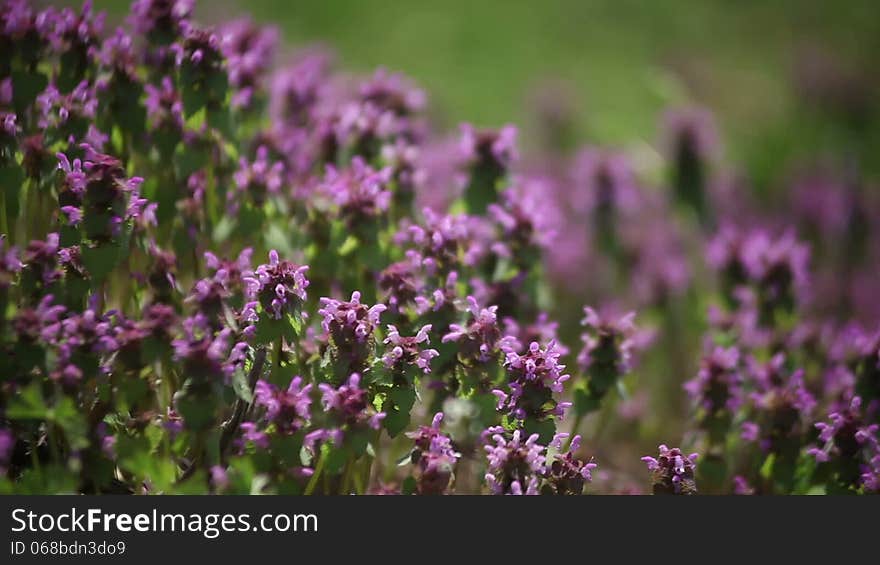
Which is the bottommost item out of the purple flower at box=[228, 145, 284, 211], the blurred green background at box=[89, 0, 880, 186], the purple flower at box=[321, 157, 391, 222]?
the purple flower at box=[321, 157, 391, 222]

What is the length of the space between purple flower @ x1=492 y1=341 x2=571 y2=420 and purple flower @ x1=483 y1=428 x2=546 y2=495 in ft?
0.22

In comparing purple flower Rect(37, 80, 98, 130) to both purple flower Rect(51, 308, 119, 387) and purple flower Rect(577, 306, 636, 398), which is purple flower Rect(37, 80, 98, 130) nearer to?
purple flower Rect(51, 308, 119, 387)

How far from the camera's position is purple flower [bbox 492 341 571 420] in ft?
6.05

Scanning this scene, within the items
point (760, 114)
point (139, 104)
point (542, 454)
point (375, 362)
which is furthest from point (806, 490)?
point (760, 114)

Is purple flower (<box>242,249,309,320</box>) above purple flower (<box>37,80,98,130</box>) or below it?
below

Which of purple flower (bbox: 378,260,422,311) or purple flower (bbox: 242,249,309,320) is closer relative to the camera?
purple flower (bbox: 242,249,309,320)

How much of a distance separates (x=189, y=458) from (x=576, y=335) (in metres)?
2.14

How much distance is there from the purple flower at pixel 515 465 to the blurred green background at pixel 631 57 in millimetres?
3950

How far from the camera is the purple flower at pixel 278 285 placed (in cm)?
180

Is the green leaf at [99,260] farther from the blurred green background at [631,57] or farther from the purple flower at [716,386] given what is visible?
the blurred green background at [631,57]

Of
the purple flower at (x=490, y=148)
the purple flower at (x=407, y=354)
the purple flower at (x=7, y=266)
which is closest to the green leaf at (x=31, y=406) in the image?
the purple flower at (x=7, y=266)

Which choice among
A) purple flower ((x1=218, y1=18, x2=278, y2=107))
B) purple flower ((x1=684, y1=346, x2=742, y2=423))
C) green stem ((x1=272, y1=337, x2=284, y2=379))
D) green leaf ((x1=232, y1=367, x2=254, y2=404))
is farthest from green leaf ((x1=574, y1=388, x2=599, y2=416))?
purple flower ((x1=218, y1=18, x2=278, y2=107))

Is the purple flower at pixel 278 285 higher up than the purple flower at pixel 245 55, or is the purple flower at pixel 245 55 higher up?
the purple flower at pixel 245 55

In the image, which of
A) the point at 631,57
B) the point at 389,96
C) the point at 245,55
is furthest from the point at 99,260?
the point at 631,57
